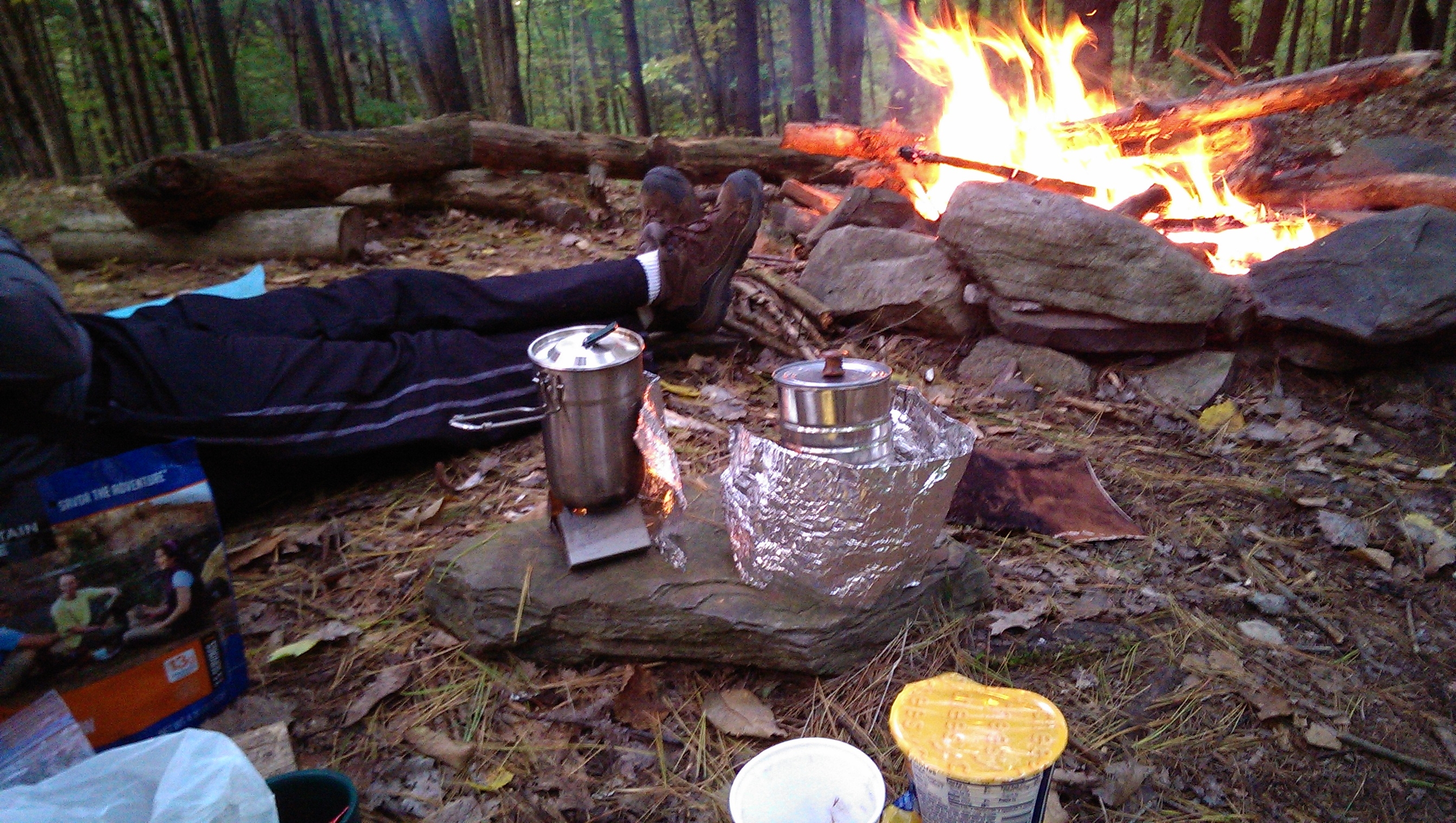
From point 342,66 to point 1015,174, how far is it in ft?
39.2

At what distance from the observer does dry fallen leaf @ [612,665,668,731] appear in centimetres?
193

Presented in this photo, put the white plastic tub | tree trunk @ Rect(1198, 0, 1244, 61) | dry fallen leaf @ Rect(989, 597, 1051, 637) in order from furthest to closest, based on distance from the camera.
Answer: tree trunk @ Rect(1198, 0, 1244, 61), dry fallen leaf @ Rect(989, 597, 1051, 637), the white plastic tub

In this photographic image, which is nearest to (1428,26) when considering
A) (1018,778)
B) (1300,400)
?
(1300,400)

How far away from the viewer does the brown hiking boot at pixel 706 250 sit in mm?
3646

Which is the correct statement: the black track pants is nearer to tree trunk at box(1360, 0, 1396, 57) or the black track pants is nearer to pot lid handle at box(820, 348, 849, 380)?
pot lid handle at box(820, 348, 849, 380)

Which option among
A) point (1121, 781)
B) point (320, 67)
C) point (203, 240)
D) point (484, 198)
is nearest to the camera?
point (1121, 781)

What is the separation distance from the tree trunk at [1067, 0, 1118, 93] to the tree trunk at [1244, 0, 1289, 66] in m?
3.47

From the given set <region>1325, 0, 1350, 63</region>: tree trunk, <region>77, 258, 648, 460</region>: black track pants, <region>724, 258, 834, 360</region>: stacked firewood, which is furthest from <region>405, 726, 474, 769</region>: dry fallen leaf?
<region>1325, 0, 1350, 63</region>: tree trunk

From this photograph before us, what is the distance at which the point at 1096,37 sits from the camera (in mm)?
7789

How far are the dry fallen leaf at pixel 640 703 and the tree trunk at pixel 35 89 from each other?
12.9 metres

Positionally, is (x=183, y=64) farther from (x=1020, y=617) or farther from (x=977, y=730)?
(x=977, y=730)

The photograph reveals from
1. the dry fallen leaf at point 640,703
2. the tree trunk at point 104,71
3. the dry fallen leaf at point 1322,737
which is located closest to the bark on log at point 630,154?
the dry fallen leaf at point 640,703

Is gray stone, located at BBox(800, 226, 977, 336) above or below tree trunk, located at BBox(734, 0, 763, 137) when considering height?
below

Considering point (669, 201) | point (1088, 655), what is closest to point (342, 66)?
point (669, 201)
